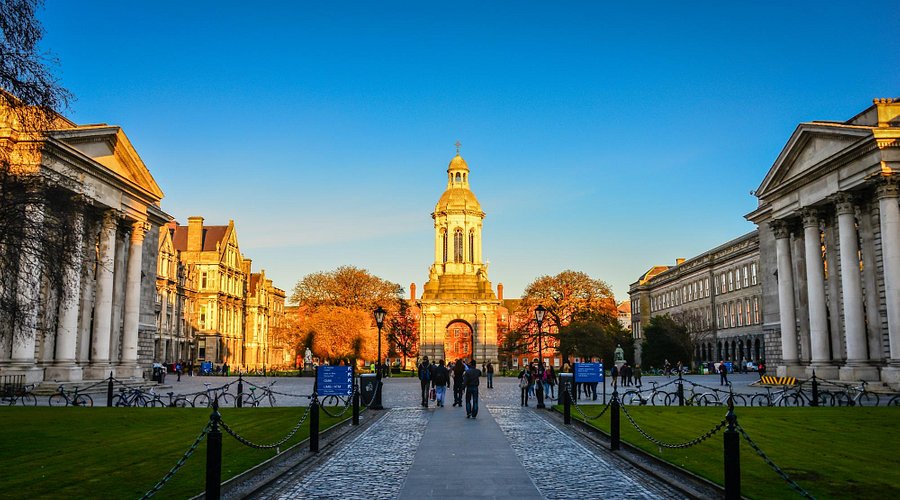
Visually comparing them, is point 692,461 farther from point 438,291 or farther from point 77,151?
point 438,291

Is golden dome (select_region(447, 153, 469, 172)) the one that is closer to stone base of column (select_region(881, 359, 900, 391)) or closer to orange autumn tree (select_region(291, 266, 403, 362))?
orange autumn tree (select_region(291, 266, 403, 362))

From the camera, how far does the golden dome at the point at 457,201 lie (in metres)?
88.0

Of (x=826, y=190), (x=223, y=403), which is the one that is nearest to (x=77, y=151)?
(x=223, y=403)

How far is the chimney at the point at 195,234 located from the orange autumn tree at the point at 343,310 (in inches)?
667

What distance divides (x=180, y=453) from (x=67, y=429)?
232 inches

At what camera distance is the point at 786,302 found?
44.2m

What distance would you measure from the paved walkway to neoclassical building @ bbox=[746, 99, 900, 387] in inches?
913

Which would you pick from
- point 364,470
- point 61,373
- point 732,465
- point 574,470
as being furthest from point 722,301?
point 732,465

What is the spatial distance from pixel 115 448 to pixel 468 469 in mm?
7679

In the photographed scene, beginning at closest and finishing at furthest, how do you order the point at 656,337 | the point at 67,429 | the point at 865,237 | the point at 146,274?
1. the point at 67,429
2. the point at 865,237
3. the point at 146,274
4. the point at 656,337

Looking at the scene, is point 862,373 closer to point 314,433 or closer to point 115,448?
point 314,433

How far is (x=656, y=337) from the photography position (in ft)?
276

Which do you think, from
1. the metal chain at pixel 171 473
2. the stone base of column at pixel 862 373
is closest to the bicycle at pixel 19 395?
the metal chain at pixel 171 473

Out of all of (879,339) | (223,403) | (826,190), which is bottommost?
(223,403)
